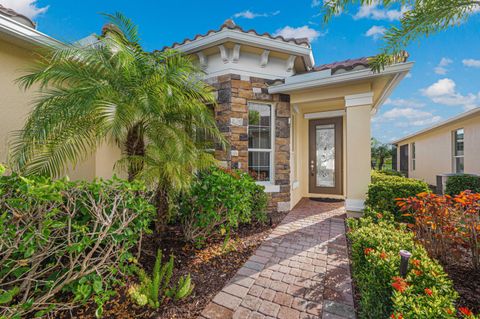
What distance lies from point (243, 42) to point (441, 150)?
10.8 meters

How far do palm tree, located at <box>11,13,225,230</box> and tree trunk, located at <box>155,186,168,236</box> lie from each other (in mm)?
40

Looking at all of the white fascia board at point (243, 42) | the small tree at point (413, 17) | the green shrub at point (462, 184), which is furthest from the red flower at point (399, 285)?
the green shrub at point (462, 184)

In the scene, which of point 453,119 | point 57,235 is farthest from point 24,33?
point 453,119

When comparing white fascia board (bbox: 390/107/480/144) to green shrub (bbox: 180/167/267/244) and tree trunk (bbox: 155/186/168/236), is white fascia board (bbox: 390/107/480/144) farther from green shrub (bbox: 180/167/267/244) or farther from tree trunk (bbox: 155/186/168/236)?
tree trunk (bbox: 155/186/168/236)

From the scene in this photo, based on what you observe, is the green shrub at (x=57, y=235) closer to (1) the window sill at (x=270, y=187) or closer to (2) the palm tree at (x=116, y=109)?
(2) the palm tree at (x=116, y=109)

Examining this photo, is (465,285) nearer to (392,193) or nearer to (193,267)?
(392,193)

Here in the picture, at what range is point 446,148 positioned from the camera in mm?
9453

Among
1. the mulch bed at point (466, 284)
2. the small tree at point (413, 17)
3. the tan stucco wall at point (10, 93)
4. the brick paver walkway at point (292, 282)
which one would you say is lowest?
the brick paver walkway at point (292, 282)

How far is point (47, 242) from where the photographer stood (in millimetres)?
1931

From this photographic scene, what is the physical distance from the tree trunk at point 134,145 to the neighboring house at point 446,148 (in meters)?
9.81

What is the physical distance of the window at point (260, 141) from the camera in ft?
18.3

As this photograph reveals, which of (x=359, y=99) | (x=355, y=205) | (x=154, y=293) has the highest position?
(x=359, y=99)

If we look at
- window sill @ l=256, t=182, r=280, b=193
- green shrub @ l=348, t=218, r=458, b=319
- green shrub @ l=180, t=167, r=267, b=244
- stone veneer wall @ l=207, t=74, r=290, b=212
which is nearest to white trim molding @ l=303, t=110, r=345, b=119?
stone veneer wall @ l=207, t=74, r=290, b=212

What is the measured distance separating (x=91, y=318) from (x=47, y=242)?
2.87 ft
